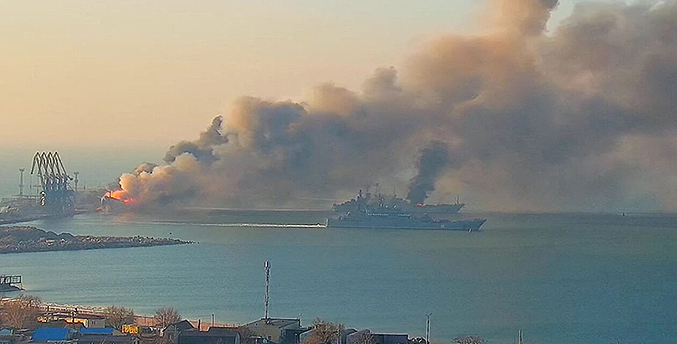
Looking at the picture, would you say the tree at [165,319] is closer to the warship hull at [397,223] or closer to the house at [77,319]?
the house at [77,319]

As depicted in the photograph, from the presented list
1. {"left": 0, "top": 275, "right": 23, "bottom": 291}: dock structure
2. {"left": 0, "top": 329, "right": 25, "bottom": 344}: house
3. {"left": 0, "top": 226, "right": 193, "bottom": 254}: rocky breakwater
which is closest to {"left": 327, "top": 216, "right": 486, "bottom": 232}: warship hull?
{"left": 0, "top": 226, "right": 193, "bottom": 254}: rocky breakwater

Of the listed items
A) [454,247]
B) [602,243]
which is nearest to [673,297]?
[454,247]

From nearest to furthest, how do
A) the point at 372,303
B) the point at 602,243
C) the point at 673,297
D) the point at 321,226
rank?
1. the point at 372,303
2. the point at 673,297
3. the point at 602,243
4. the point at 321,226

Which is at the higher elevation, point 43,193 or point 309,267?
point 43,193

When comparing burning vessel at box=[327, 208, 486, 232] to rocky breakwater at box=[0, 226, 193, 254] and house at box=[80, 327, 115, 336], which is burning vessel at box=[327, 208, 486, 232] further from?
house at box=[80, 327, 115, 336]

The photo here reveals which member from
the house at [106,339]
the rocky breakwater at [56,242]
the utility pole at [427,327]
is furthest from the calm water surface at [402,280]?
the house at [106,339]

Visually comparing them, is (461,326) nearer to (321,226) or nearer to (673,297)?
(673,297)

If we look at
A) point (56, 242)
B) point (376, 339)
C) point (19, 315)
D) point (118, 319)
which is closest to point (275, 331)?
point (376, 339)
